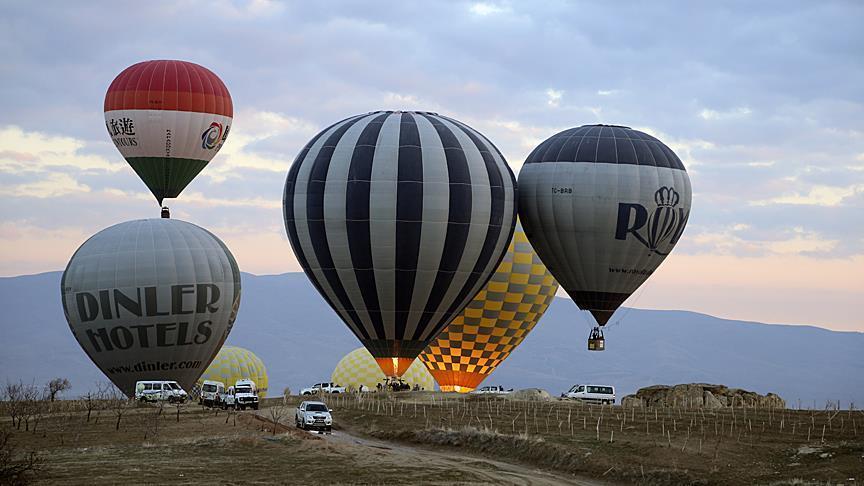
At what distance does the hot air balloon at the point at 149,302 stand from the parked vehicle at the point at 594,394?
58.7ft

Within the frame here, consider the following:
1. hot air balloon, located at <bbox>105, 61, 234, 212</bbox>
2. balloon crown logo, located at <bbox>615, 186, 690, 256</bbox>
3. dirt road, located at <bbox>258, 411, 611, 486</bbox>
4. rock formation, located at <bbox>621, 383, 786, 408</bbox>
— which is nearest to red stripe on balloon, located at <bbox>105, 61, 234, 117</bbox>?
hot air balloon, located at <bbox>105, 61, 234, 212</bbox>

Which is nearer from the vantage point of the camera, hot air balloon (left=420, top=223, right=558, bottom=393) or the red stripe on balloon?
hot air balloon (left=420, top=223, right=558, bottom=393)

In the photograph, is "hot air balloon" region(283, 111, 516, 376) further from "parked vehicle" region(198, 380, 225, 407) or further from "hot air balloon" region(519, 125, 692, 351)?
"parked vehicle" region(198, 380, 225, 407)

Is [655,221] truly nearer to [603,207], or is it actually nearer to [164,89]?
[603,207]

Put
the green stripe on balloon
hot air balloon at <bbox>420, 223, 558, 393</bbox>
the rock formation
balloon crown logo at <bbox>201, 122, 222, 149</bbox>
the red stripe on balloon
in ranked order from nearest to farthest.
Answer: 1. the rock formation
2. hot air balloon at <bbox>420, 223, 558, 393</bbox>
3. the red stripe on balloon
4. the green stripe on balloon
5. balloon crown logo at <bbox>201, 122, 222, 149</bbox>

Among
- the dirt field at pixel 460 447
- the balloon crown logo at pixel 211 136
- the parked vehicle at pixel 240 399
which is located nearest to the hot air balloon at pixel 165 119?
the balloon crown logo at pixel 211 136

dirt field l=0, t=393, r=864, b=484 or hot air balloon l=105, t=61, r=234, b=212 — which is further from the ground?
hot air balloon l=105, t=61, r=234, b=212

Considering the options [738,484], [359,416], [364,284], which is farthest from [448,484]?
[364,284]

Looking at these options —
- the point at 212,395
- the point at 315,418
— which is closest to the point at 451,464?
the point at 315,418

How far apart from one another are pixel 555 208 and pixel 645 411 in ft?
45.7

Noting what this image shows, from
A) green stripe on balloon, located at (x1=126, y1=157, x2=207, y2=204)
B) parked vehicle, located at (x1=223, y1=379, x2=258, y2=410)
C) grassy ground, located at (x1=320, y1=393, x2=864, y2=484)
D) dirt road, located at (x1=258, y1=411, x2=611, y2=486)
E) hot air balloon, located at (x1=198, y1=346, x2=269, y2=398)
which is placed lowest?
dirt road, located at (x1=258, y1=411, x2=611, y2=486)

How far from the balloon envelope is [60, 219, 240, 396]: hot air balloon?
16.1m

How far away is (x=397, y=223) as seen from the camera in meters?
57.8

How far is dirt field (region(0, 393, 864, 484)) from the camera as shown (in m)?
36.2
